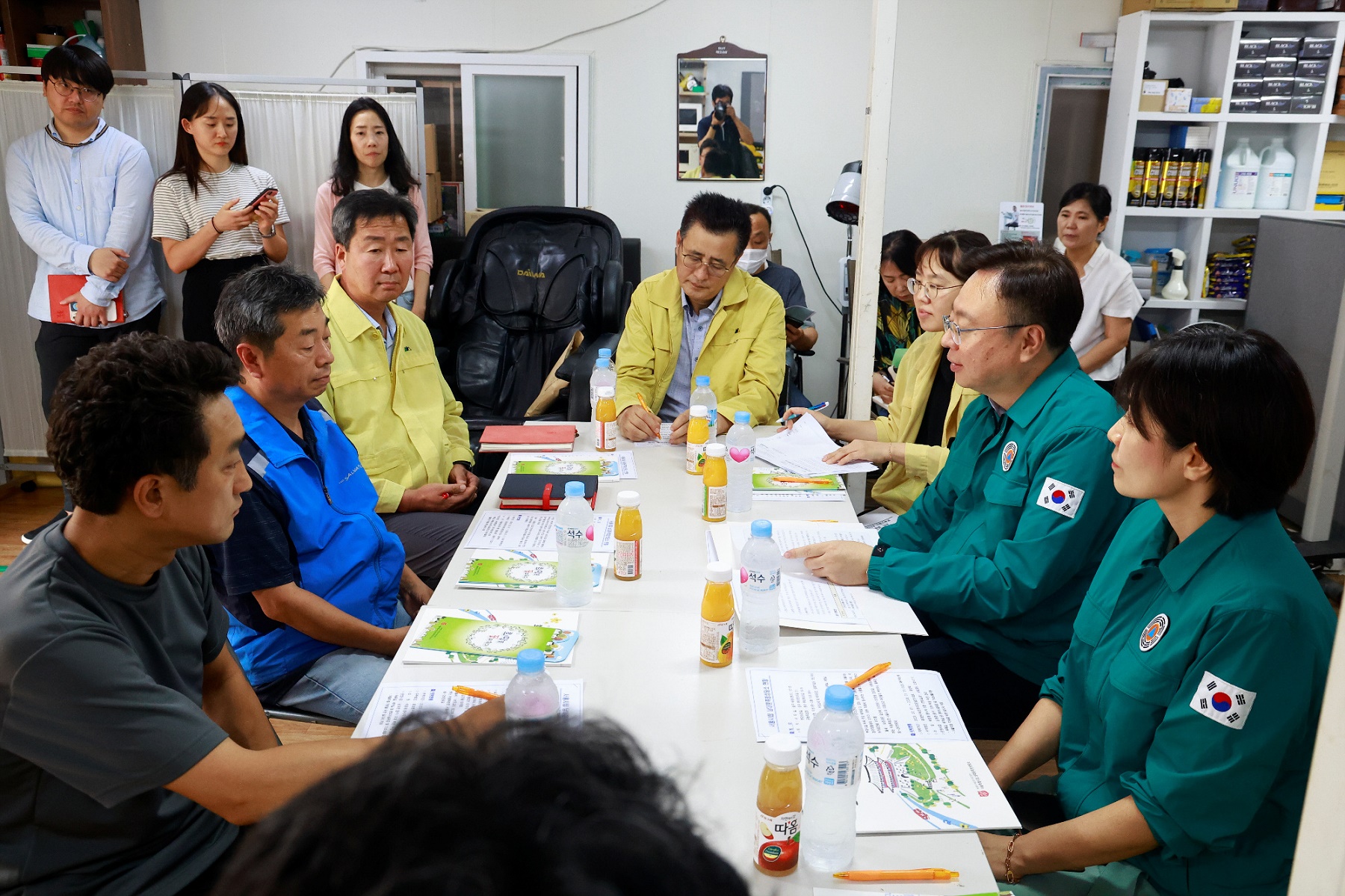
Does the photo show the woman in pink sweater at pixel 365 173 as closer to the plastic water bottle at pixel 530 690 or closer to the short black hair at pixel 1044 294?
the short black hair at pixel 1044 294

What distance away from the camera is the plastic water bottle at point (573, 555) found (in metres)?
1.81

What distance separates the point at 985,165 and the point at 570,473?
11.7 feet

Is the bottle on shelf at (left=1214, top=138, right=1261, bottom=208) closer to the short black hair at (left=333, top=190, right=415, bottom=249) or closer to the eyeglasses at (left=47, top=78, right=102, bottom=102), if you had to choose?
the short black hair at (left=333, top=190, right=415, bottom=249)

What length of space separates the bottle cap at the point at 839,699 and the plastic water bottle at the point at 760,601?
0.44 m

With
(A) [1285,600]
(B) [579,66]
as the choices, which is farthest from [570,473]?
(B) [579,66]

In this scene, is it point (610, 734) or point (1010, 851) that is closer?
point (610, 734)

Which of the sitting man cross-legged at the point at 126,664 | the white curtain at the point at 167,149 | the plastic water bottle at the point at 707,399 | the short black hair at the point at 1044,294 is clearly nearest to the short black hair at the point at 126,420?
the sitting man cross-legged at the point at 126,664

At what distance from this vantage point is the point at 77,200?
392cm

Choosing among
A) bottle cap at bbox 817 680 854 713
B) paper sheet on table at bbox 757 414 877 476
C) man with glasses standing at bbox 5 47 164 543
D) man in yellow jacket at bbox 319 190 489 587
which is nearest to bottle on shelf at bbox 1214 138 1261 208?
paper sheet on table at bbox 757 414 877 476

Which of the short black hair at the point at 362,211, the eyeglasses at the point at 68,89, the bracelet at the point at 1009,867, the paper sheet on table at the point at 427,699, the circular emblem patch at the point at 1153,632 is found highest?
the eyeglasses at the point at 68,89

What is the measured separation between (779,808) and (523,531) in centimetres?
118

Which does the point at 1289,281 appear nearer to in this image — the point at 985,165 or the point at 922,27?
the point at 985,165

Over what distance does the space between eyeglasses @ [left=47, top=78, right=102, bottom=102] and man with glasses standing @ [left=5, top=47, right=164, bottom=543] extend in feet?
0.10

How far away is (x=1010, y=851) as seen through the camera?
137cm
